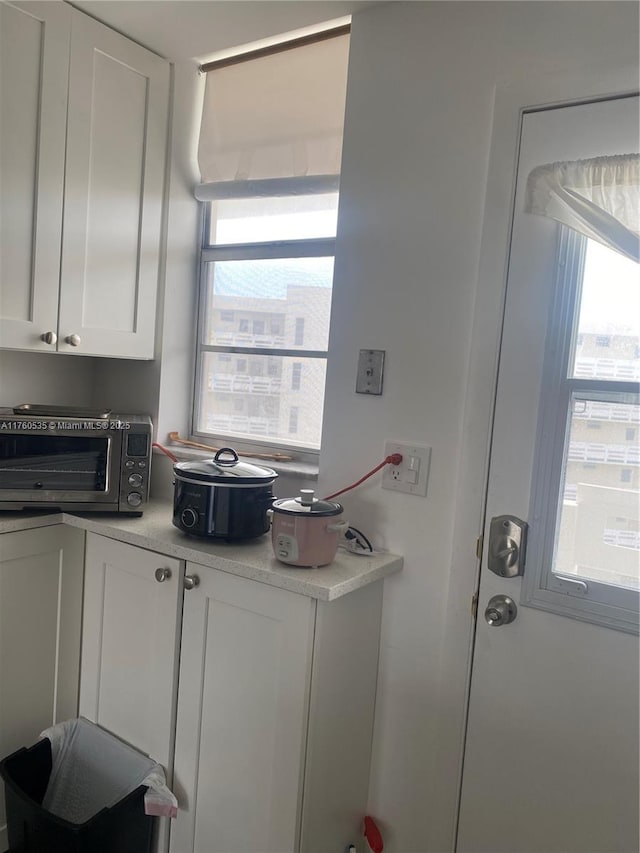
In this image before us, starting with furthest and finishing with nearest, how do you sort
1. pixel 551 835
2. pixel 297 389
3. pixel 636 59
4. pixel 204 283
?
pixel 204 283 < pixel 297 389 < pixel 551 835 < pixel 636 59

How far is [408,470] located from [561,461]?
15.2 inches

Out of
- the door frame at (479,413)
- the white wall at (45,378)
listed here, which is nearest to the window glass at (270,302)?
the white wall at (45,378)

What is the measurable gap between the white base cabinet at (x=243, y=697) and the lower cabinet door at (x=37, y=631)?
0.14 metres

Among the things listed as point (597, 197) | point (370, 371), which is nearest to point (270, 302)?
point (370, 371)

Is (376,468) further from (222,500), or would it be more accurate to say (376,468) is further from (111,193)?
(111,193)

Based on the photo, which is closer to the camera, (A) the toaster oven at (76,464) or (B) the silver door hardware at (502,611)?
(B) the silver door hardware at (502,611)

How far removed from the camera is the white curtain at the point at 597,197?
4.19 ft

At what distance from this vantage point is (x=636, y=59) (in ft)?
4.24

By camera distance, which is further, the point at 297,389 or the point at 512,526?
the point at 297,389

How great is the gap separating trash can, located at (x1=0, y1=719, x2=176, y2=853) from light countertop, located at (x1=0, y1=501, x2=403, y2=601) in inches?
23.0

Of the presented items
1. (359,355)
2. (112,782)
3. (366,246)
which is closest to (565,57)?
(366,246)

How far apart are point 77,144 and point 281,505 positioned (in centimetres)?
121

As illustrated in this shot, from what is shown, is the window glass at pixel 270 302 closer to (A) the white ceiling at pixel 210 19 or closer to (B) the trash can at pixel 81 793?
(A) the white ceiling at pixel 210 19

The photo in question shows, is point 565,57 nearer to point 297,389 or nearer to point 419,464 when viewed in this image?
point 419,464
